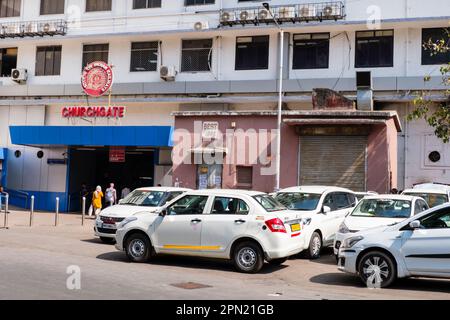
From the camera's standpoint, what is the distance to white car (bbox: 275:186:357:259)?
13125 millimetres

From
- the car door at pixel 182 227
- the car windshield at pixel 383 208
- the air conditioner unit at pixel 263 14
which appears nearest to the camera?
the car door at pixel 182 227

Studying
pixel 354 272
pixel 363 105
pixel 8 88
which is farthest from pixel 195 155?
pixel 8 88

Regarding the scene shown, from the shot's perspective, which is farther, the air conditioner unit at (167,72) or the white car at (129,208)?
the air conditioner unit at (167,72)

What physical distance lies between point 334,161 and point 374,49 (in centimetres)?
957

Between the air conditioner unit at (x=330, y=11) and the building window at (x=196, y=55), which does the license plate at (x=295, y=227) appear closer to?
the air conditioner unit at (x=330, y=11)

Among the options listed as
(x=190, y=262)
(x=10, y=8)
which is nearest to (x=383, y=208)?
(x=190, y=262)

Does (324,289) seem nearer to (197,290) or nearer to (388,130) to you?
(197,290)

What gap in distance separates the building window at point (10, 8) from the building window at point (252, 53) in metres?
15.2

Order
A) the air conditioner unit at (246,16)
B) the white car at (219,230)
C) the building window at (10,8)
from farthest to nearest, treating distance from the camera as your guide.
Result: 1. the building window at (10,8)
2. the air conditioner unit at (246,16)
3. the white car at (219,230)

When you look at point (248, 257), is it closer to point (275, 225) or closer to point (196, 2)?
point (275, 225)

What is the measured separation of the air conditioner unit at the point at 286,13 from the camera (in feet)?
91.4

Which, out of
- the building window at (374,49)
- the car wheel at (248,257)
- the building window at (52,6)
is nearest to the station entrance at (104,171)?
the building window at (52,6)

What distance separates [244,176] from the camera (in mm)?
22078

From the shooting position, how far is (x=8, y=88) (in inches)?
1304
